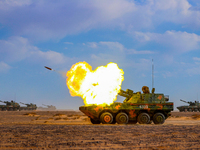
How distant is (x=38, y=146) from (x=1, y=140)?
10.1 ft

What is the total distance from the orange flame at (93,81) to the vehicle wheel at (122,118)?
73.1 inches

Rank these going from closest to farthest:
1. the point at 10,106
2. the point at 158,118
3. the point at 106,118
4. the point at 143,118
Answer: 1. the point at 106,118
2. the point at 143,118
3. the point at 158,118
4. the point at 10,106

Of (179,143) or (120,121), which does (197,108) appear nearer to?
(120,121)

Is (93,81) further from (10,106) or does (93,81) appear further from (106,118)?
(10,106)

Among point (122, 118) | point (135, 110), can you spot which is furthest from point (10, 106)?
point (135, 110)

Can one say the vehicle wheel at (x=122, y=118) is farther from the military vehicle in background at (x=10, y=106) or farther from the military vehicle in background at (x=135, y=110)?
the military vehicle in background at (x=10, y=106)

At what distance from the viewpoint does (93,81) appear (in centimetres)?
2705

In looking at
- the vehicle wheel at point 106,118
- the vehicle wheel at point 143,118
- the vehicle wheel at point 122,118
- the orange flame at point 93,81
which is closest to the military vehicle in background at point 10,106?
the orange flame at point 93,81

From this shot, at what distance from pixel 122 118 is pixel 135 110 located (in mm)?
1634

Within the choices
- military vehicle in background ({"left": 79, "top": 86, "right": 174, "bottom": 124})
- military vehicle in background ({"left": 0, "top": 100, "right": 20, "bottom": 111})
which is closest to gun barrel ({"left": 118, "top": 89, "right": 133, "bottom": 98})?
military vehicle in background ({"left": 79, "top": 86, "right": 174, "bottom": 124})

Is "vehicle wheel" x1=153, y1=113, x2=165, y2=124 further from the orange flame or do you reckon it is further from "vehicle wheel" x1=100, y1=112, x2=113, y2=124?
"vehicle wheel" x1=100, y1=112, x2=113, y2=124

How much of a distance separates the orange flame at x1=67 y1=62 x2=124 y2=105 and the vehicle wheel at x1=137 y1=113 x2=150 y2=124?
3.15 metres

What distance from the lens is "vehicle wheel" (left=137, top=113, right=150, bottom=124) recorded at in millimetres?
25848

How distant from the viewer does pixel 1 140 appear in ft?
47.6
